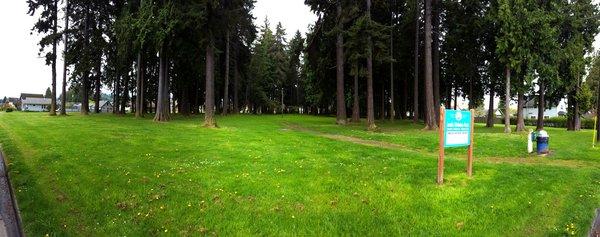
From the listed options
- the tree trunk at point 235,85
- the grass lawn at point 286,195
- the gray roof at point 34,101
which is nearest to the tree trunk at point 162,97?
the grass lawn at point 286,195

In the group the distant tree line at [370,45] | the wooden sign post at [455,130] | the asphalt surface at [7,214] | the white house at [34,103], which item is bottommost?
the asphalt surface at [7,214]

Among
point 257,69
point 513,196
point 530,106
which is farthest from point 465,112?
point 530,106

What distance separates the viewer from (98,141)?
1577 cm

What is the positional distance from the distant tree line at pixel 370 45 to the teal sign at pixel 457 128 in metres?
17.9

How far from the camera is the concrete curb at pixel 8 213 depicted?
6.73 meters

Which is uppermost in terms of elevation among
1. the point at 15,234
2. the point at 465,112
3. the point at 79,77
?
the point at 79,77

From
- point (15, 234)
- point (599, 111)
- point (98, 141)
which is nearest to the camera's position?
point (15, 234)

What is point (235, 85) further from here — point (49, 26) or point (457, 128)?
point (457, 128)

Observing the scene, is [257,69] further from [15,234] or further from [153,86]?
[15,234]

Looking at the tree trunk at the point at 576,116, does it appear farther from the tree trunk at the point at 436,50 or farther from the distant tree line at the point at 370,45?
the tree trunk at the point at 436,50

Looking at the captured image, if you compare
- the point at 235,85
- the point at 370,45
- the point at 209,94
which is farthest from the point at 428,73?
the point at 235,85

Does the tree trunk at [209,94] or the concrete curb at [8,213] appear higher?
the tree trunk at [209,94]

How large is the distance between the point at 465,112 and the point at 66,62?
126 ft

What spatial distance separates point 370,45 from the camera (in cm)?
2888
